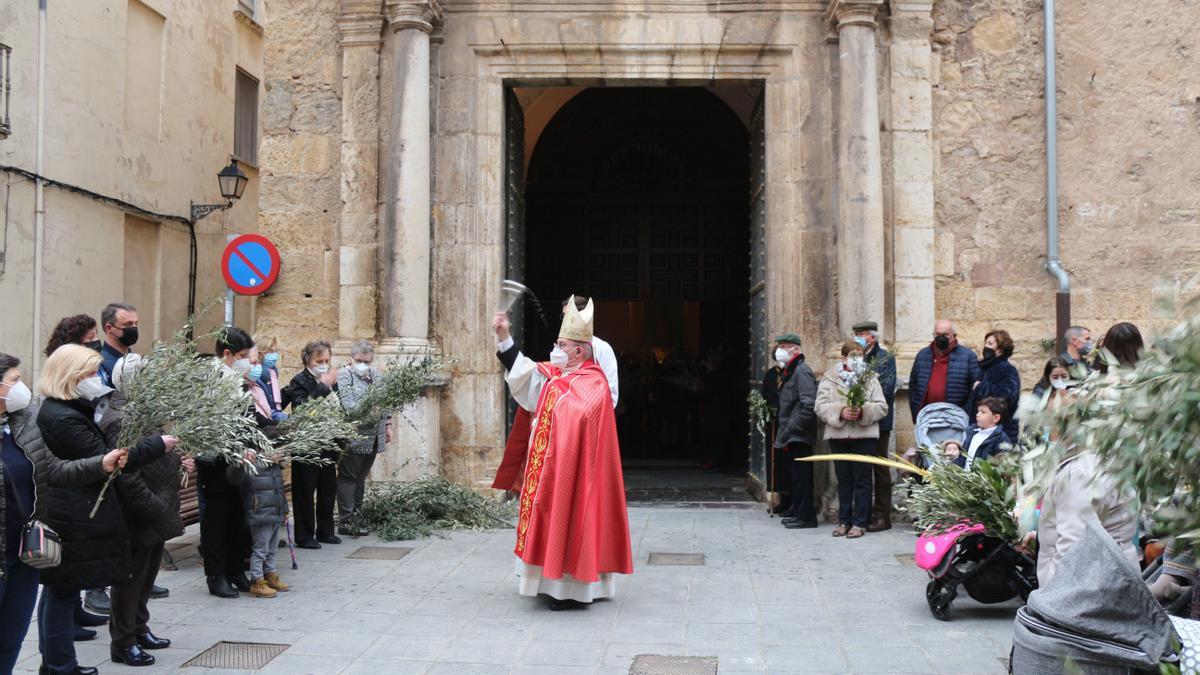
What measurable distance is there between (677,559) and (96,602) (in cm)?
368

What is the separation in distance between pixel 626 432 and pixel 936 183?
733cm

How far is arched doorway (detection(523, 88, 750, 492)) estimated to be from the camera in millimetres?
13992

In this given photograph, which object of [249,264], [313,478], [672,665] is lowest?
[672,665]

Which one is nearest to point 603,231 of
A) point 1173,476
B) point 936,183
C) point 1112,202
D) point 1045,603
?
point 936,183

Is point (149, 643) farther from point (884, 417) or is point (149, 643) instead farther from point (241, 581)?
point (884, 417)

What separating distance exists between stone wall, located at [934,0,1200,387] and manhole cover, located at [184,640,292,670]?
671 centimetres

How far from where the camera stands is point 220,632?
5566mm

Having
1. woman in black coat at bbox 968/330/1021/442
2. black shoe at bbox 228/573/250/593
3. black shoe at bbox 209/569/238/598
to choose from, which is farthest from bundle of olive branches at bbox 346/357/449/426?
woman in black coat at bbox 968/330/1021/442

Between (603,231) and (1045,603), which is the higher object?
(603,231)

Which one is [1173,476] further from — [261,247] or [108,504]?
[261,247]

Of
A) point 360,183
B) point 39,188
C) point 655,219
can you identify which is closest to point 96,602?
point 360,183

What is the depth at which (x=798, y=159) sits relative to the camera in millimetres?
9875

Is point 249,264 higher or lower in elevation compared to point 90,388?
higher

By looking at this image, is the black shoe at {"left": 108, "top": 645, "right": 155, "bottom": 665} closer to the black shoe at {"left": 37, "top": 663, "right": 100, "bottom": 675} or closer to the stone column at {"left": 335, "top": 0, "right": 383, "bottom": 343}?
the black shoe at {"left": 37, "top": 663, "right": 100, "bottom": 675}
